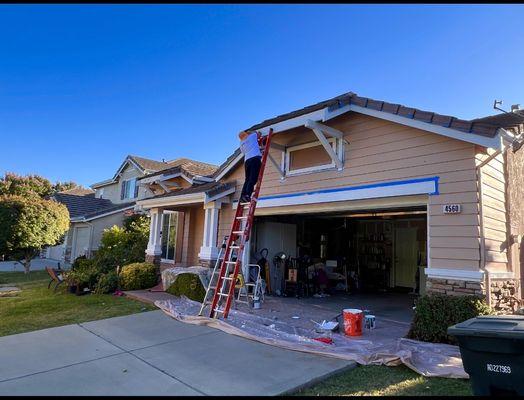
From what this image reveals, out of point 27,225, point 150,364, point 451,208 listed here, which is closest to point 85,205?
point 27,225

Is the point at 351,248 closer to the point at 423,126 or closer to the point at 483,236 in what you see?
the point at 423,126

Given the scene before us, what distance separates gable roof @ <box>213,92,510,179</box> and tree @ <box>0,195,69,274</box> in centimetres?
1369

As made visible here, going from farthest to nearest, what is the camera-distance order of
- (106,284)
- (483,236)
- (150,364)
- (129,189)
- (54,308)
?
(129,189), (106,284), (54,308), (483,236), (150,364)

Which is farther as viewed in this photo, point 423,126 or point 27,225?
point 27,225

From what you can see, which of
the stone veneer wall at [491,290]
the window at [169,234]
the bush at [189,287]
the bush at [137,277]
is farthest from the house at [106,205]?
the stone veneer wall at [491,290]

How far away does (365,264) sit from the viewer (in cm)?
1566

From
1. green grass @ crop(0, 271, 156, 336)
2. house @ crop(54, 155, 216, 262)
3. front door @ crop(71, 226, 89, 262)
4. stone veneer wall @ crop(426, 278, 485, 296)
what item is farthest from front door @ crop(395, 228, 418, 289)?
front door @ crop(71, 226, 89, 262)

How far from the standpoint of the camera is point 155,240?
47.5ft

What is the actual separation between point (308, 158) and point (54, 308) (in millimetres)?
7581

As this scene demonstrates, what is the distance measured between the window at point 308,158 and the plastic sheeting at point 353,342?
12.3 ft

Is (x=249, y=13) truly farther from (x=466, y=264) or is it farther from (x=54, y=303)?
(x=54, y=303)

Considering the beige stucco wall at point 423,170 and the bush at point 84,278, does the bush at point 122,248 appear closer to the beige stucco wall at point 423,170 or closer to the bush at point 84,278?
the bush at point 84,278

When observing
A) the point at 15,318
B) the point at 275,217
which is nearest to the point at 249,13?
the point at 275,217

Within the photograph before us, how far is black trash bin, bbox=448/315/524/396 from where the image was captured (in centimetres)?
333
